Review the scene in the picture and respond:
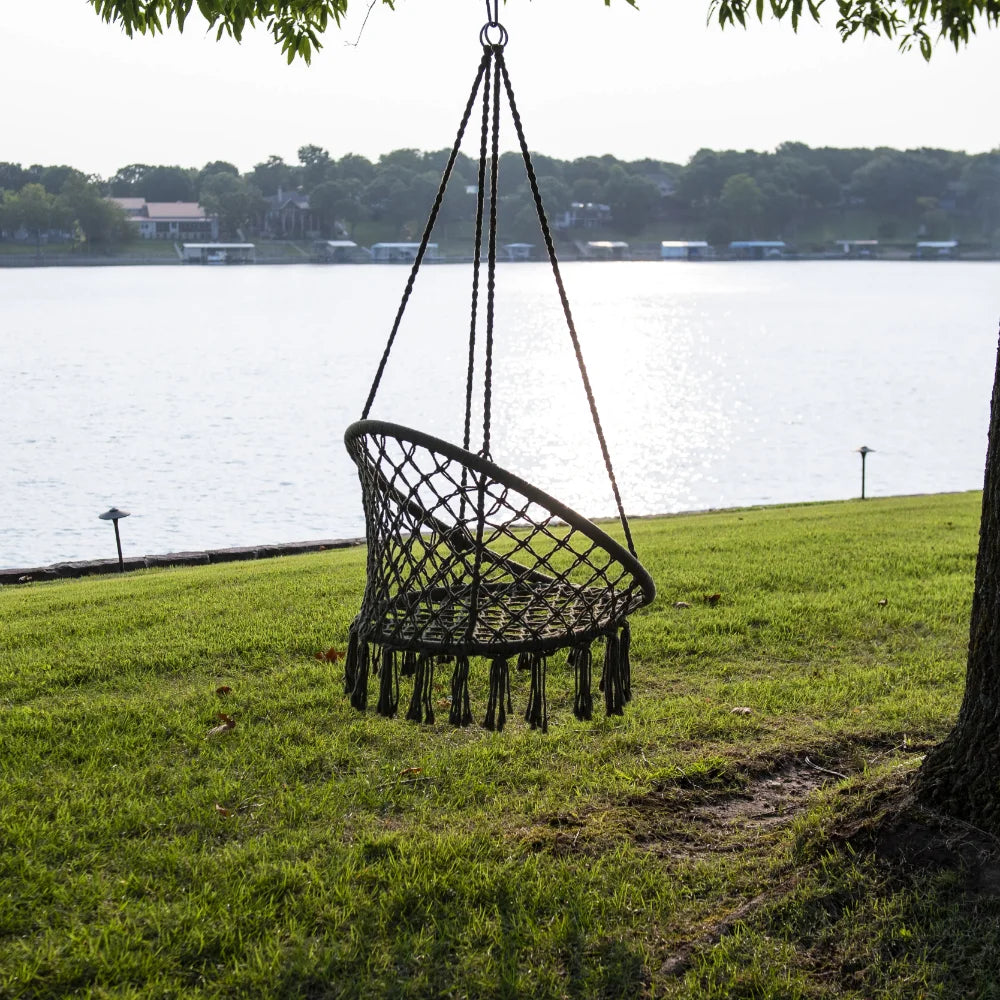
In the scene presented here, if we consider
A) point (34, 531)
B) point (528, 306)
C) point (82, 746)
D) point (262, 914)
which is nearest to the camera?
point (262, 914)

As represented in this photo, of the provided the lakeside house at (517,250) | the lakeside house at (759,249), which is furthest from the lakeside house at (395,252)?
the lakeside house at (759,249)

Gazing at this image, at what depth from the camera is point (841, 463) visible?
2156 cm

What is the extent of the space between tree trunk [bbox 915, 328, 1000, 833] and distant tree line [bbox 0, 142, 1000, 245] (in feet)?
286

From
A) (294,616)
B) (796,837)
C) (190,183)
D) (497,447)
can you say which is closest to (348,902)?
(796,837)

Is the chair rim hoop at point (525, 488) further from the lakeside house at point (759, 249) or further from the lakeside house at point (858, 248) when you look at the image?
the lakeside house at point (858, 248)

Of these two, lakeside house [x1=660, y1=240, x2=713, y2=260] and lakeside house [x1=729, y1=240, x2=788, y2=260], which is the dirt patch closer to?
lakeside house [x1=729, y1=240, x2=788, y2=260]

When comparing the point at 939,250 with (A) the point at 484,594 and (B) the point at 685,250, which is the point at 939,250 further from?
(A) the point at 484,594

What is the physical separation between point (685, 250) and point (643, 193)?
9.42 meters

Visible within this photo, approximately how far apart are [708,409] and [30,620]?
2534 centimetres

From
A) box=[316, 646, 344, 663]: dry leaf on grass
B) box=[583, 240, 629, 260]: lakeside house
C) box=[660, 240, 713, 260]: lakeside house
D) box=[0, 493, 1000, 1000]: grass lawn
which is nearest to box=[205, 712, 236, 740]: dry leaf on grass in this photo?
box=[0, 493, 1000, 1000]: grass lawn

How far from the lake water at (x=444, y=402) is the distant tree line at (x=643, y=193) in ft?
97.1

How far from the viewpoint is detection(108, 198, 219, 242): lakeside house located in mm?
99625

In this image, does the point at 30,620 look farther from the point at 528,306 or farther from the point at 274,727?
the point at 528,306

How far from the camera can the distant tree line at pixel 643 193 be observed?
9431 centimetres
